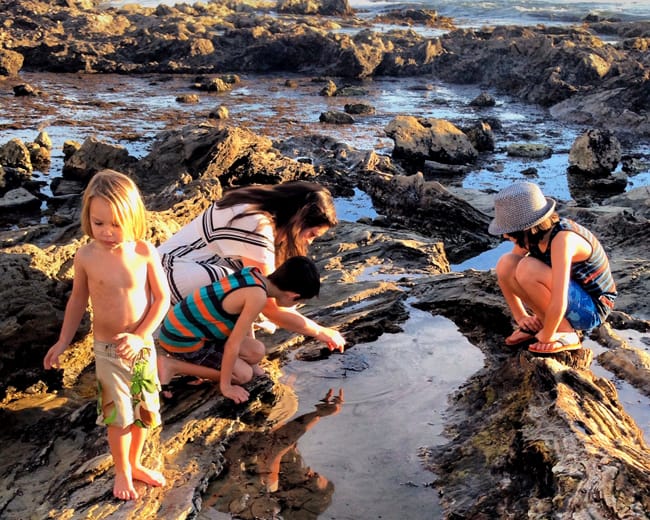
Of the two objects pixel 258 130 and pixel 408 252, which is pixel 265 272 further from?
pixel 258 130

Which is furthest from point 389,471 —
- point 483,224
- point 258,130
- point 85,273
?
point 258,130

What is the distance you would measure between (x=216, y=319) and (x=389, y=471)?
1.18 metres

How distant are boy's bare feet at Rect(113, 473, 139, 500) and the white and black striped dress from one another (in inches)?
53.6

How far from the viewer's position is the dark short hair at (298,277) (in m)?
3.66

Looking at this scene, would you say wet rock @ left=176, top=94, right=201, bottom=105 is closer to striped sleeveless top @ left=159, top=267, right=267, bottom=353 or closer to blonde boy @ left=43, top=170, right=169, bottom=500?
striped sleeveless top @ left=159, top=267, right=267, bottom=353

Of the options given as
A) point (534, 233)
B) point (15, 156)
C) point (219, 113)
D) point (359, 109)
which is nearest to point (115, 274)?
point (534, 233)

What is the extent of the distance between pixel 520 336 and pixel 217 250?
1866 mm

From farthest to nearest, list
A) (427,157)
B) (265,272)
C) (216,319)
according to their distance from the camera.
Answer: (427,157), (265,272), (216,319)

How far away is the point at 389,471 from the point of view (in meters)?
3.24

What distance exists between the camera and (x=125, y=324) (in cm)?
303

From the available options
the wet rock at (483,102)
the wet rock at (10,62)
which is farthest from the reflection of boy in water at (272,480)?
the wet rock at (10,62)

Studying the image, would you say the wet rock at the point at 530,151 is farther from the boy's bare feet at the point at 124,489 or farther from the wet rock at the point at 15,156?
the boy's bare feet at the point at 124,489

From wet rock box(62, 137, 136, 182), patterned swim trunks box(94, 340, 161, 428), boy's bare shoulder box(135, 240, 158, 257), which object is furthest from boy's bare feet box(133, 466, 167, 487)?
wet rock box(62, 137, 136, 182)

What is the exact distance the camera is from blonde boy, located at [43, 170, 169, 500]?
116 inches
